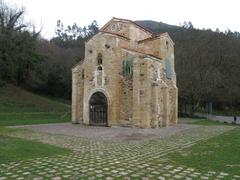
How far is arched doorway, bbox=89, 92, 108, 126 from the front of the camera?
25.9m

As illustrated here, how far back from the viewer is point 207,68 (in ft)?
150

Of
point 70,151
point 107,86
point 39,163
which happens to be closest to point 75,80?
point 107,86

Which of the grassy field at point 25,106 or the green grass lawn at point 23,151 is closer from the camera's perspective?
the green grass lawn at point 23,151

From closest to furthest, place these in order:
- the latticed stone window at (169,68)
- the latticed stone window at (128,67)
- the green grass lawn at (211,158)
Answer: the green grass lawn at (211,158) → the latticed stone window at (128,67) → the latticed stone window at (169,68)

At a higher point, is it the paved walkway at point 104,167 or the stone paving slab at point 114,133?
the stone paving slab at point 114,133

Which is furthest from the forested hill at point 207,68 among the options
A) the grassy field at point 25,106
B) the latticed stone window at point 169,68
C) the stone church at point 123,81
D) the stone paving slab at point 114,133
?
the stone paving slab at point 114,133

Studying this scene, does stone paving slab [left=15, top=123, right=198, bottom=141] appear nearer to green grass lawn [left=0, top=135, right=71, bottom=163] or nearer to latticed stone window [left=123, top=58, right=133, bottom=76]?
green grass lawn [left=0, top=135, right=71, bottom=163]

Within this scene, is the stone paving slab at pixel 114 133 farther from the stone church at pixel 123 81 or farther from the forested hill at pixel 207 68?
the forested hill at pixel 207 68

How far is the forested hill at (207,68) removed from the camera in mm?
41375

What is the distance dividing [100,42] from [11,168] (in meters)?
18.5

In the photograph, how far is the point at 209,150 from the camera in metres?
12.5

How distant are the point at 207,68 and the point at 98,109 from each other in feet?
81.0

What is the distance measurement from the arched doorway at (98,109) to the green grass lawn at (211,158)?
13.0m

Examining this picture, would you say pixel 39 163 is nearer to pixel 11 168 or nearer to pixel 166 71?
pixel 11 168
